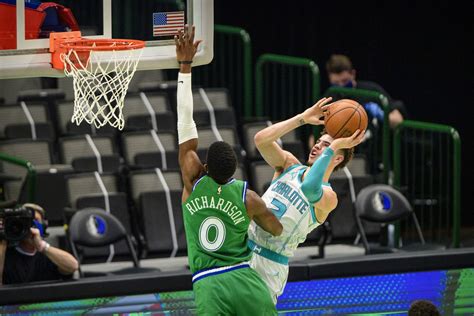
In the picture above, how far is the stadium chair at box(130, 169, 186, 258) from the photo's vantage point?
37.4 feet

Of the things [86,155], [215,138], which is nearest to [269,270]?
[86,155]

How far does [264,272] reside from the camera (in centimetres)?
820

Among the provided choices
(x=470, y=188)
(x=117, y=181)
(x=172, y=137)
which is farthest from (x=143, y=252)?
(x=470, y=188)

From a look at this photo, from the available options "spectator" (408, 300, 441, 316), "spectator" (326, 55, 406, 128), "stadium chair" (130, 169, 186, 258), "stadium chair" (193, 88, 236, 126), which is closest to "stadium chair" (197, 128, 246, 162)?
"stadium chair" (193, 88, 236, 126)

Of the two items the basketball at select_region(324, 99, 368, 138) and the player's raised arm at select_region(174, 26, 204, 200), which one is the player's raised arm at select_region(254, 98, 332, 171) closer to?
the basketball at select_region(324, 99, 368, 138)

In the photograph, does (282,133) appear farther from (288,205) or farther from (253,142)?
(253,142)

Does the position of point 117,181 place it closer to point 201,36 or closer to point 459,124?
point 201,36

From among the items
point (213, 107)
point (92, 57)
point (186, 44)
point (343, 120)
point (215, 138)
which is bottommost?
point (215, 138)

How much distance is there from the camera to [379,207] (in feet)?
37.6

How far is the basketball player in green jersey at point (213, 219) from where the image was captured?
25.5 feet

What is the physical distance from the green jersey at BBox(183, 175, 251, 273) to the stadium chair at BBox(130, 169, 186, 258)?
3552 millimetres

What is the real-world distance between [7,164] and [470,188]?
5412 mm

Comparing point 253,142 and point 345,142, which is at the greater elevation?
point 345,142

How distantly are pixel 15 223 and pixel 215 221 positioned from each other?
2.06 metres
